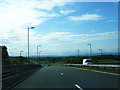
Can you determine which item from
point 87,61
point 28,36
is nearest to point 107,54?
point 87,61

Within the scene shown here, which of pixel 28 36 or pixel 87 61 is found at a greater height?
pixel 28 36

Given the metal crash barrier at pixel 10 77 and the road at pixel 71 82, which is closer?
the road at pixel 71 82

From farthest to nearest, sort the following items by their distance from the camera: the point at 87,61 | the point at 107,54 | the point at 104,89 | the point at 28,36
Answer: the point at 107,54, the point at 87,61, the point at 28,36, the point at 104,89

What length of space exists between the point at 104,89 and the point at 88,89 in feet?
2.94

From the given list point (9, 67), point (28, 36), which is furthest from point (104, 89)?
point (28, 36)

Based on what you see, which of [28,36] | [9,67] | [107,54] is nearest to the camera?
[9,67]

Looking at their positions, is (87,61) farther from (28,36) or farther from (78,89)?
(78,89)

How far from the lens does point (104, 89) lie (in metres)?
13.4

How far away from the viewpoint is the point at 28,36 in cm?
4444

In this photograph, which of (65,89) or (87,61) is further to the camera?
(87,61)

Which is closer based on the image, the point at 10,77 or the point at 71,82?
the point at 71,82

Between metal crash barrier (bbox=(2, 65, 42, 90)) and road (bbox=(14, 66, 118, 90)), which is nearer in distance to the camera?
road (bbox=(14, 66, 118, 90))

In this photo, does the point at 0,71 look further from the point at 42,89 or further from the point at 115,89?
the point at 115,89

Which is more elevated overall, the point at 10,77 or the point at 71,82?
the point at 10,77
